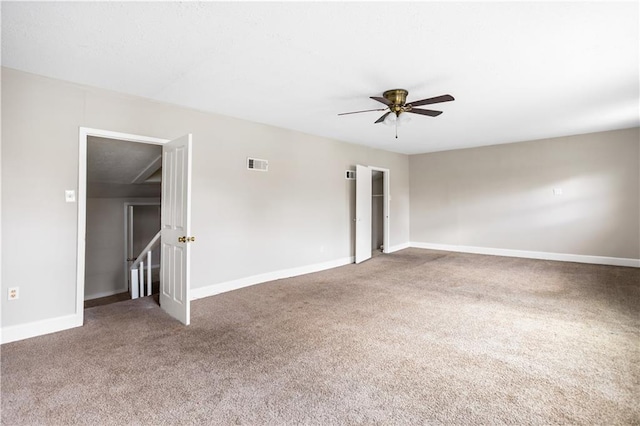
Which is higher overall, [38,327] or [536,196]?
[536,196]

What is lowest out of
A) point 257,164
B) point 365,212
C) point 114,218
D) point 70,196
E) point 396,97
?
point 114,218

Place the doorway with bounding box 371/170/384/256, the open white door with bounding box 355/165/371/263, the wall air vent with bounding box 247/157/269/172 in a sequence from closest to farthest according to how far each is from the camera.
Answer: the wall air vent with bounding box 247/157/269/172, the open white door with bounding box 355/165/371/263, the doorway with bounding box 371/170/384/256

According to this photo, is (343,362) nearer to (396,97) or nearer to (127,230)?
(396,97)

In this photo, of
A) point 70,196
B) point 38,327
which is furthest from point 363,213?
point 38,327

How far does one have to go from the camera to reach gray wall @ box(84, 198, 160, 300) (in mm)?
6062

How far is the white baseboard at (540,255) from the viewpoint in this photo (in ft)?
19.1

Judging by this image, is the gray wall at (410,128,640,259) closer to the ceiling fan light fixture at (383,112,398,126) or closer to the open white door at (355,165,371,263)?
the open white door at (355,165,371,263)

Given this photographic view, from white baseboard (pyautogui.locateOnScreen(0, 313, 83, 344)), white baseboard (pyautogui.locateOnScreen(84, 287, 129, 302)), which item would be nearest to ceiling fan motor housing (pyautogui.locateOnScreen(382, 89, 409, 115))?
white baseboard (pyautogui.locateOnScreen(0, 313, 83, 344))

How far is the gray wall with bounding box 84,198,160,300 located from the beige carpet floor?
9.77ft

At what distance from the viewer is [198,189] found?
4.13 metres

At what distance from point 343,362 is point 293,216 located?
10.4 ft

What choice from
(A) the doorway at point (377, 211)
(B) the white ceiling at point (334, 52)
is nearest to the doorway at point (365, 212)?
(A) the doorway at point (377, 211)

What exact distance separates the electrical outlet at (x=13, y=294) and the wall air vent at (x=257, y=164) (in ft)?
9.30

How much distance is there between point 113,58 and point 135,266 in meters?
3.78
